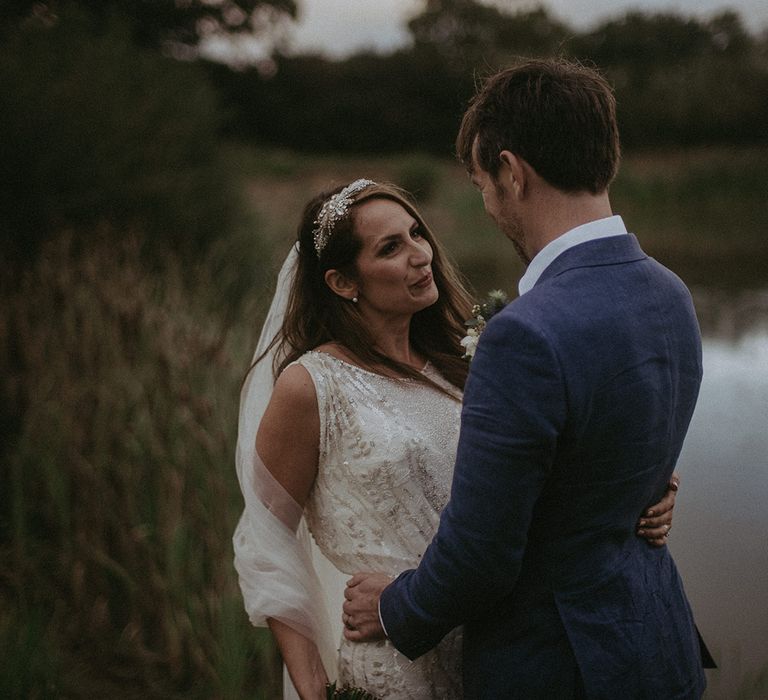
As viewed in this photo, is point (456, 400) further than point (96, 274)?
No

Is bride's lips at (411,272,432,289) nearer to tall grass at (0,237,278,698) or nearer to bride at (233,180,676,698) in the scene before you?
bride at (233,180,676,698)

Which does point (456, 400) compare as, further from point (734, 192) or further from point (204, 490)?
point (734, 192)

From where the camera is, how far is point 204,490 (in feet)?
12.5

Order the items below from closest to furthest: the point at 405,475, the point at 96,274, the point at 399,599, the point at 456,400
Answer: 1. the point at 399,599
2. the point at 405,475
3. the point at 456,400
4. the point at 96,274

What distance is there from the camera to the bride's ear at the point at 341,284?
2.30 m

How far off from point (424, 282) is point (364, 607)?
0.91 metres

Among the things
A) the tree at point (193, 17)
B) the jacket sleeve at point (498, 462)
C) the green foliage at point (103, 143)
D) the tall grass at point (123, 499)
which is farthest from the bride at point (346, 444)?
the tree at point (193, 17)

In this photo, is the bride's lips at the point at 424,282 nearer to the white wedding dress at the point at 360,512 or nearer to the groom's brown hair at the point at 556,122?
the white wedding dress at the point at 360,512

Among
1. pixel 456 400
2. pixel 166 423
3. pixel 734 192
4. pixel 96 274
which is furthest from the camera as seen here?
pixel 734 192

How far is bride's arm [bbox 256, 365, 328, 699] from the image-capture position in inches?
80.8

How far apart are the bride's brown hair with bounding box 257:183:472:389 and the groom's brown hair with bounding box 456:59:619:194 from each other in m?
0.77

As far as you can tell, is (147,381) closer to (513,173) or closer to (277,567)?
(277,567)

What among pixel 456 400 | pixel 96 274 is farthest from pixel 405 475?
pixel 96 274

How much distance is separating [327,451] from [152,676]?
2261 mm
